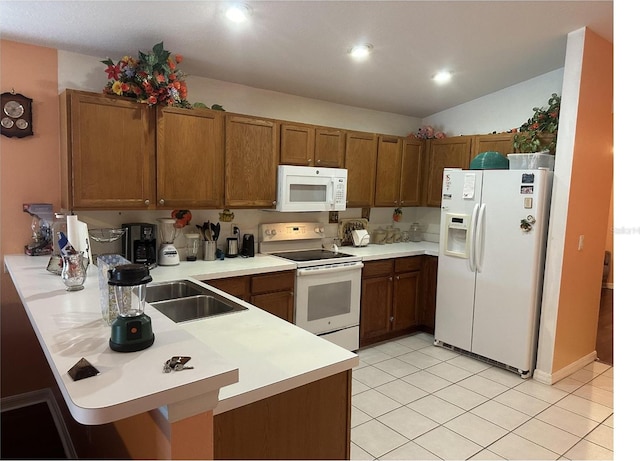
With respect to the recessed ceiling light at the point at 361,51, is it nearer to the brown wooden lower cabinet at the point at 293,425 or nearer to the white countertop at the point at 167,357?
the white countertop at the point at 167,357

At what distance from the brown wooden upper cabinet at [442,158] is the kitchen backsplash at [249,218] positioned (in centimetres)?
35

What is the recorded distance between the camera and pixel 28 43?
269cm

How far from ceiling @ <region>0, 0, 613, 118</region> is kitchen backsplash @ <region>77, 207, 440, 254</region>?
1150mm

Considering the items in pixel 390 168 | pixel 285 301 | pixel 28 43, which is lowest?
pixel 285 301

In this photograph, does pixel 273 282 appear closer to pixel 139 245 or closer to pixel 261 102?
pixel 139 245

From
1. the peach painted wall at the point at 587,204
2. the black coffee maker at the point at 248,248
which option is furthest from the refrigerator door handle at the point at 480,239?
the black coffee maker at the point at 248,248

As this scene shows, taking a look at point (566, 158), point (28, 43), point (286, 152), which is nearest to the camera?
point (28, 43)

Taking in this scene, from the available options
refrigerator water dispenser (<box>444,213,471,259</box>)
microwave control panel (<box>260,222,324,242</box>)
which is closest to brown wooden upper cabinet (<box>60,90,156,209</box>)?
microwave control panel (<box>260,222,324,242</box>)

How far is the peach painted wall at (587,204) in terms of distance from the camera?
325cm

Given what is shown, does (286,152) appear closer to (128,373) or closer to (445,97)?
(445,97)

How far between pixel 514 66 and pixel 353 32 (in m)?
1.69

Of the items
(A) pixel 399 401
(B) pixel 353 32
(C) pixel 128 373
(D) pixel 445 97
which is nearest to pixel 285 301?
(A) pixel 399 401

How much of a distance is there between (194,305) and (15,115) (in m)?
1.73
